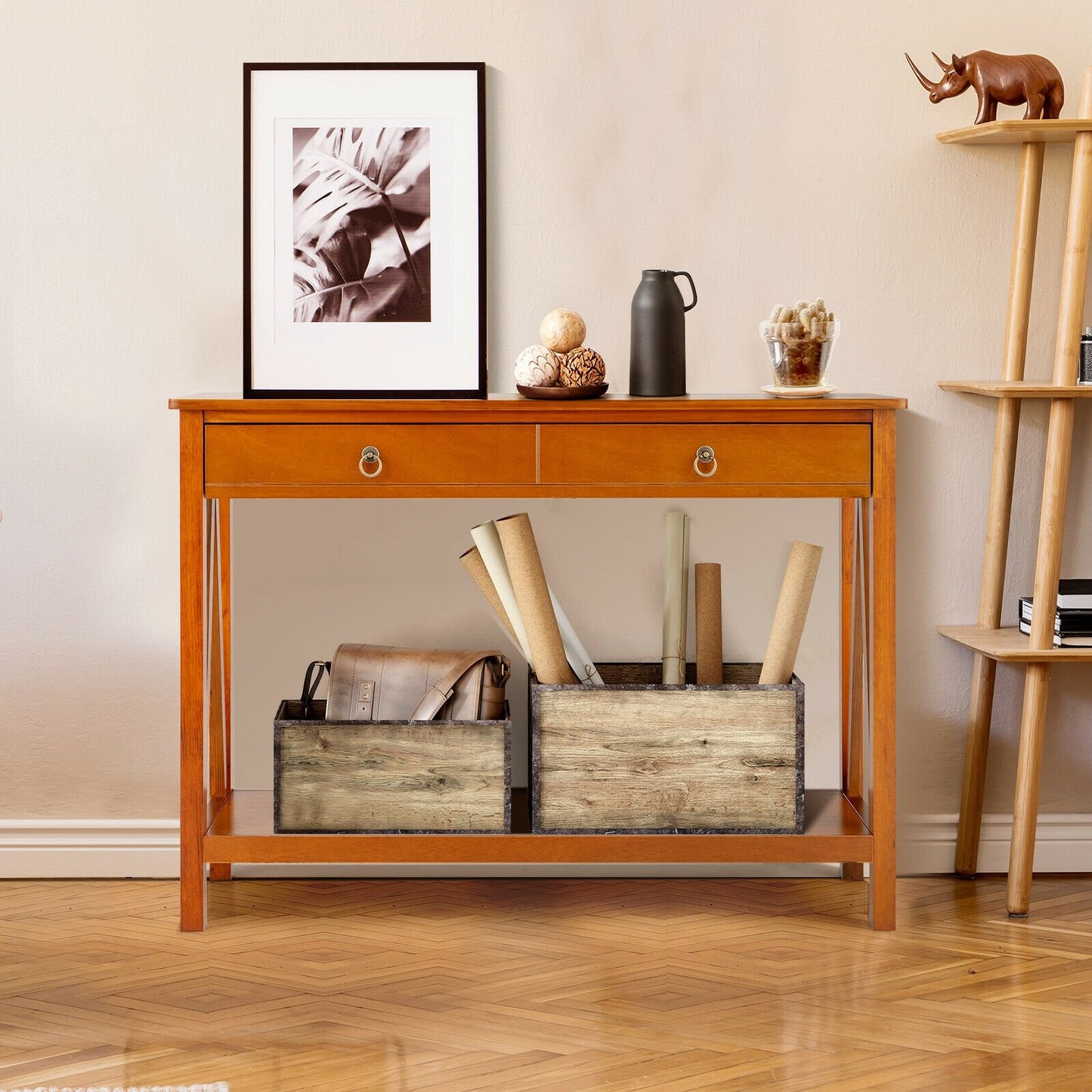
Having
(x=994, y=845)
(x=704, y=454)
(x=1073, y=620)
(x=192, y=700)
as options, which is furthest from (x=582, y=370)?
(x=994, y=845)

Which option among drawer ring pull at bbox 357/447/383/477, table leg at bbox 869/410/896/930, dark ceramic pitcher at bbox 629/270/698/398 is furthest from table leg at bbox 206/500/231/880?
table leg at bbox 869/410/896/930

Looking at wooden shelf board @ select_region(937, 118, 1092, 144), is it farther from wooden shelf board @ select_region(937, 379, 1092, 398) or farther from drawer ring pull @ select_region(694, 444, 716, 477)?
drawer ring pull @ select_region(694, 444, 716, 477)

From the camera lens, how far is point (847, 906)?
2.44m

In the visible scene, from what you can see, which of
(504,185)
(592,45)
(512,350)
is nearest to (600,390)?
(512,350)

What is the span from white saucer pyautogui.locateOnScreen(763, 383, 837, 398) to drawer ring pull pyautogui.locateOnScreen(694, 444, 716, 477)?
0.61 feet

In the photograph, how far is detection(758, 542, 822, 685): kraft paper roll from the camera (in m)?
2.35

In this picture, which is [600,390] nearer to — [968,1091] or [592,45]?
[592,45]

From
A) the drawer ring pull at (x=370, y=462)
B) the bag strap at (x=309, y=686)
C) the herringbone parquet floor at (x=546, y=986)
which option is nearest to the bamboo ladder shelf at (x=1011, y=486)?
the herringbone parquet floor at (x=546, y=986)

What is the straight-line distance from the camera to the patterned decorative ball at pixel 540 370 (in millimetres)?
2252

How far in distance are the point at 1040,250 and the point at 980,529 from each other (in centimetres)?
57

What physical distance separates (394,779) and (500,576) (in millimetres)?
417

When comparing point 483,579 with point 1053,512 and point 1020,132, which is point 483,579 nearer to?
point 1053,512

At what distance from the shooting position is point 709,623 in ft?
8.17

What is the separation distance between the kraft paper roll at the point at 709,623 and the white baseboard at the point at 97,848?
113 centimetres
